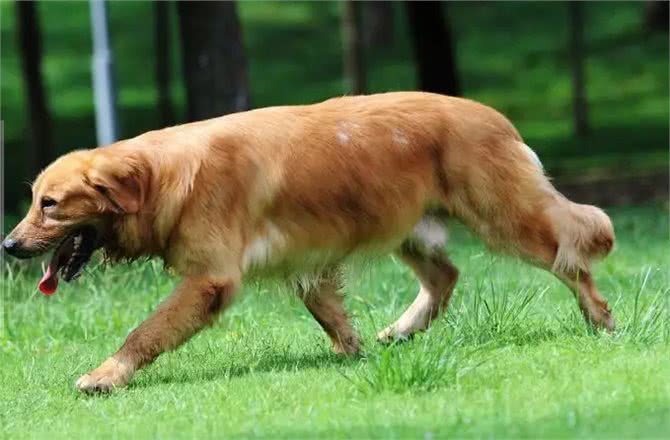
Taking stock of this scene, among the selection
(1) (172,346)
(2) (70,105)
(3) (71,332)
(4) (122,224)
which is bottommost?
(2) (70,105)

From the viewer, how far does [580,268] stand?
8539mm

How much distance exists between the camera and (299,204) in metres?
8.20

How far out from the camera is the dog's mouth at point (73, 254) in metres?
8.10

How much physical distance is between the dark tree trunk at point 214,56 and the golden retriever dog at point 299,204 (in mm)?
7239

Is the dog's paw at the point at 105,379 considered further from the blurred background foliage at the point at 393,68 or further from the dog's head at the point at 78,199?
the blurred background foliage at the point at 393,68

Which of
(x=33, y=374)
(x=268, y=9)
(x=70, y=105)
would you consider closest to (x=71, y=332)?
(x=33, y=374)

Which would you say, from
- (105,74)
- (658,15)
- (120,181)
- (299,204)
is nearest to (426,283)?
(299,204)

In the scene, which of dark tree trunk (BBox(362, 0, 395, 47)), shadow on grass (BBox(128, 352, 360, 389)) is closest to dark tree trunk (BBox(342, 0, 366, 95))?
dark tree trunk (BBox(362, 0, 395, 47))

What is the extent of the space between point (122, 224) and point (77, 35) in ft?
102

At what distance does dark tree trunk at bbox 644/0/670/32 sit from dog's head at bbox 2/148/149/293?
525 inches

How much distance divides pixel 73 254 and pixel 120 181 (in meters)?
0.51

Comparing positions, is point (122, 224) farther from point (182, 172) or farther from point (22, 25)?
point (22, 25)

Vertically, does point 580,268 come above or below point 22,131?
above

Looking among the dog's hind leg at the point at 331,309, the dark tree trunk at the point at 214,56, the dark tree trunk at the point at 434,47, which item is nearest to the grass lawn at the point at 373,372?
the dog's hind leg at the point at 331,309
